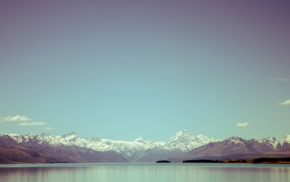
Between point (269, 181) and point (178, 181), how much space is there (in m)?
25.6

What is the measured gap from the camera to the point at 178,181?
10700cm

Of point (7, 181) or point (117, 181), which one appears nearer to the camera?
point (7, 181)

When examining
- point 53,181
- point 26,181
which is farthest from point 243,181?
point 26,181

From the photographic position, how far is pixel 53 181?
108m

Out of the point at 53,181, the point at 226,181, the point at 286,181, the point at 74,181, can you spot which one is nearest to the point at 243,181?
the point at 226,181

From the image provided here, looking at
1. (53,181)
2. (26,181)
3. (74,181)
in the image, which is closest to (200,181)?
(74,181)

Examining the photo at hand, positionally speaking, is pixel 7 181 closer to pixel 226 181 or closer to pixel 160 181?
pixel 160 181

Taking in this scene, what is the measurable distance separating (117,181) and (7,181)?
1260 inches

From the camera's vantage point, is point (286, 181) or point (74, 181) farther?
point (74, 181)

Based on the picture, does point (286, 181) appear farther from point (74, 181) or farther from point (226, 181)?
point (74, 181)

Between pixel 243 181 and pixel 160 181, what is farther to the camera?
pixel 160 181

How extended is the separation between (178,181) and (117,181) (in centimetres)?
1899

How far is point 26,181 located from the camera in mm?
105812

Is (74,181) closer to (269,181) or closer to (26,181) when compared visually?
(26,181)
